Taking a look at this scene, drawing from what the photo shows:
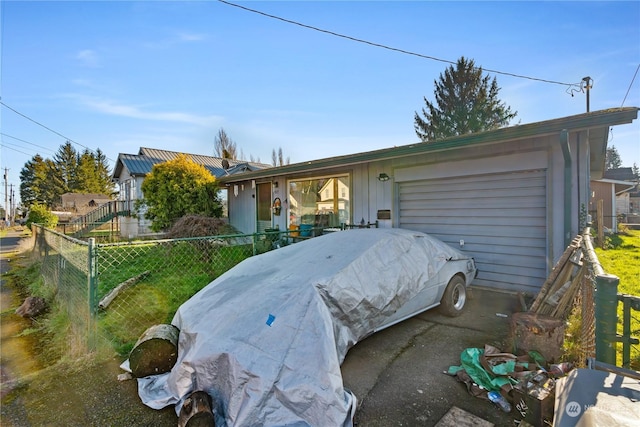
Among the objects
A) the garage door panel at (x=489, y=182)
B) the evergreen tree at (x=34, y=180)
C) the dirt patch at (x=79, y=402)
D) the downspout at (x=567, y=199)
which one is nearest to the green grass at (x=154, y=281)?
the dirt patch at (x=79, y=402)

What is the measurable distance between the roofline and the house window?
79 centimetres

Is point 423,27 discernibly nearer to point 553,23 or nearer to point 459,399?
point 553,23

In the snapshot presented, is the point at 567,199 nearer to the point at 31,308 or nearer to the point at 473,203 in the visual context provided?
the point at 473,203

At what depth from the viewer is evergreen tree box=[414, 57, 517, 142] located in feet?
82.9

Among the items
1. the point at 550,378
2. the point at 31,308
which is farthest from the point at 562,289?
the point at 31,308

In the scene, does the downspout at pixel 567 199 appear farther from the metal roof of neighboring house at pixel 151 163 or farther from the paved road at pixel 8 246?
the paved road at pixel 8 246

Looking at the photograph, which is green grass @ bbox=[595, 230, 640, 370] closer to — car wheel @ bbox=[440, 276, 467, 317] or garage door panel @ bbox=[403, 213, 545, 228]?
garage door panel @ bbox=[403, 213, 545, 228]

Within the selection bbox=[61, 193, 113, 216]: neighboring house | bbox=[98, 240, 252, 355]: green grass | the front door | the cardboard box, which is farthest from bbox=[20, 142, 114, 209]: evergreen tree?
the cardboard box

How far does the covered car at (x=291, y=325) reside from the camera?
2078mm

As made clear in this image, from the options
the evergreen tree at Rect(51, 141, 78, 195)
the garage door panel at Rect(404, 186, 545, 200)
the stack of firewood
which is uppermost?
the evergreen tree at Rect(51, 141, 78, 195)

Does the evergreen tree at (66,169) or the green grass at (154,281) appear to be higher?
the evergreen tree at (66,169)

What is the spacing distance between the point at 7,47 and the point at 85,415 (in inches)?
346

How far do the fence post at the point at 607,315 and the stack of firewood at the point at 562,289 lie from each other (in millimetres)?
2027

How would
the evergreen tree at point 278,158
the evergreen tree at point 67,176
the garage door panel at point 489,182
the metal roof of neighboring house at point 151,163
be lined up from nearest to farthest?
the garage door panel at point 489,182 < the metal roof of neighboring house at point 151,163 < the evergreen tree at point 278,158 < the evergreen tree at point 67,176
